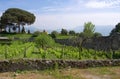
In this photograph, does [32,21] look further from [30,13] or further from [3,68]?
[3,68]

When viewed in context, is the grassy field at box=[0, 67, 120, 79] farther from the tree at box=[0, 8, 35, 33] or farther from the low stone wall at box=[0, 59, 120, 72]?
the tree at box=[0, 8, 35, 33]

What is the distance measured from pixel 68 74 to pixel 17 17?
231 feet

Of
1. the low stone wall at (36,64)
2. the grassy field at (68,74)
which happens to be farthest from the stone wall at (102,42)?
the grassy field at (68,74)

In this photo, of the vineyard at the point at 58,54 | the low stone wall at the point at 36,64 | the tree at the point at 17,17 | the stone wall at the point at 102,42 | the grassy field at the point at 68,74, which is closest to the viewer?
the grassy field at the point at 68,74

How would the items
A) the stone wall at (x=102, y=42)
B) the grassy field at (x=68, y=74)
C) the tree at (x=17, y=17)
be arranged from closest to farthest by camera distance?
the grassy field at (x=68, y=74) → the stone wall at (x=102, y=42) → the tree at (x=17, y=17)

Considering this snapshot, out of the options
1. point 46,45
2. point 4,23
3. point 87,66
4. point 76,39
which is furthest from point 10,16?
point 87,66

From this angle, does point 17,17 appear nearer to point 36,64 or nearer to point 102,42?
point 102,42

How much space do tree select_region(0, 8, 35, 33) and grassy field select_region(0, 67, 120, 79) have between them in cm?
6774

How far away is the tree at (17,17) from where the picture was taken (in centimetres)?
8050

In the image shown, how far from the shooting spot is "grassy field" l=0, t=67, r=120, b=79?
12352mm

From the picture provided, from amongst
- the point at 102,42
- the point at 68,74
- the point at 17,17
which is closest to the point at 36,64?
the point at 68,74

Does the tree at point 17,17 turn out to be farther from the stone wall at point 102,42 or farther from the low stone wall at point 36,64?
the low stone wall at point 36,64

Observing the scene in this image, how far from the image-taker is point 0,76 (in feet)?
41.1

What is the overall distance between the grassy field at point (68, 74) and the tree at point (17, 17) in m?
67.7
